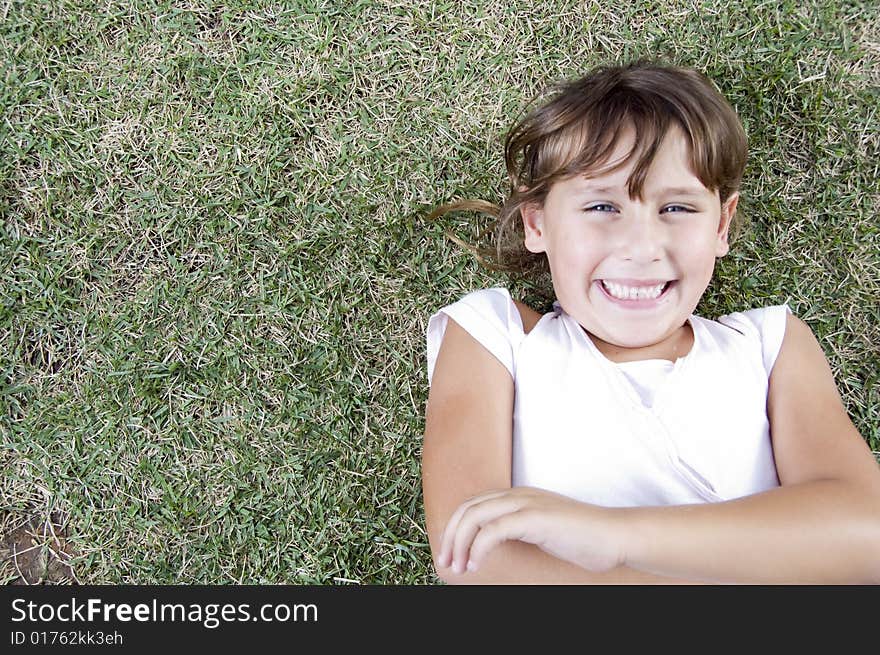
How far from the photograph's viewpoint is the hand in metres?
1.43

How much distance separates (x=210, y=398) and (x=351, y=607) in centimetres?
72

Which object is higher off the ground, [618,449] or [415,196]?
[415,196]

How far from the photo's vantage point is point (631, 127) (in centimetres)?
173

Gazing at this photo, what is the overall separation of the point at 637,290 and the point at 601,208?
209 mm

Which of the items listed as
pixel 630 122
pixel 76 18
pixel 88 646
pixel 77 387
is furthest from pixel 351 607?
pixel 76 18

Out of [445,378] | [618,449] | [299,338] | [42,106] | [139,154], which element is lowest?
[618,449]

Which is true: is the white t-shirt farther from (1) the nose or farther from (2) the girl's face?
(1) the nose

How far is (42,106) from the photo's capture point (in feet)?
7.61

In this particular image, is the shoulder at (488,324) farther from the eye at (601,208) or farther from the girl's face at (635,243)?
the eye at (601,208)

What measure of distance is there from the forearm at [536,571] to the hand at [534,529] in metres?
0.07

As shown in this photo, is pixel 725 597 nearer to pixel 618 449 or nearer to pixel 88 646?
pixel 618 449

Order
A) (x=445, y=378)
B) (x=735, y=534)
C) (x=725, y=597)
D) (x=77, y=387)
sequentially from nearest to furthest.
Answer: (x=735, y=534), (x=725, y=597), (x=445, y=378), (x=77, y=387)

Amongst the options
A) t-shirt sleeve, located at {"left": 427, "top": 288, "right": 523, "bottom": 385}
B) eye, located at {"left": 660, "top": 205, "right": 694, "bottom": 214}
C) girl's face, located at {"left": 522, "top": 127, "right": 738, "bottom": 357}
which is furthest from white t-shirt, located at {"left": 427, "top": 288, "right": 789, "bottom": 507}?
eye, located at {"left": 660, "top": 205, "right": 694, "bottom": 214}

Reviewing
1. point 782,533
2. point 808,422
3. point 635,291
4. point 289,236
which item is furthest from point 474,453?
point 289,236
